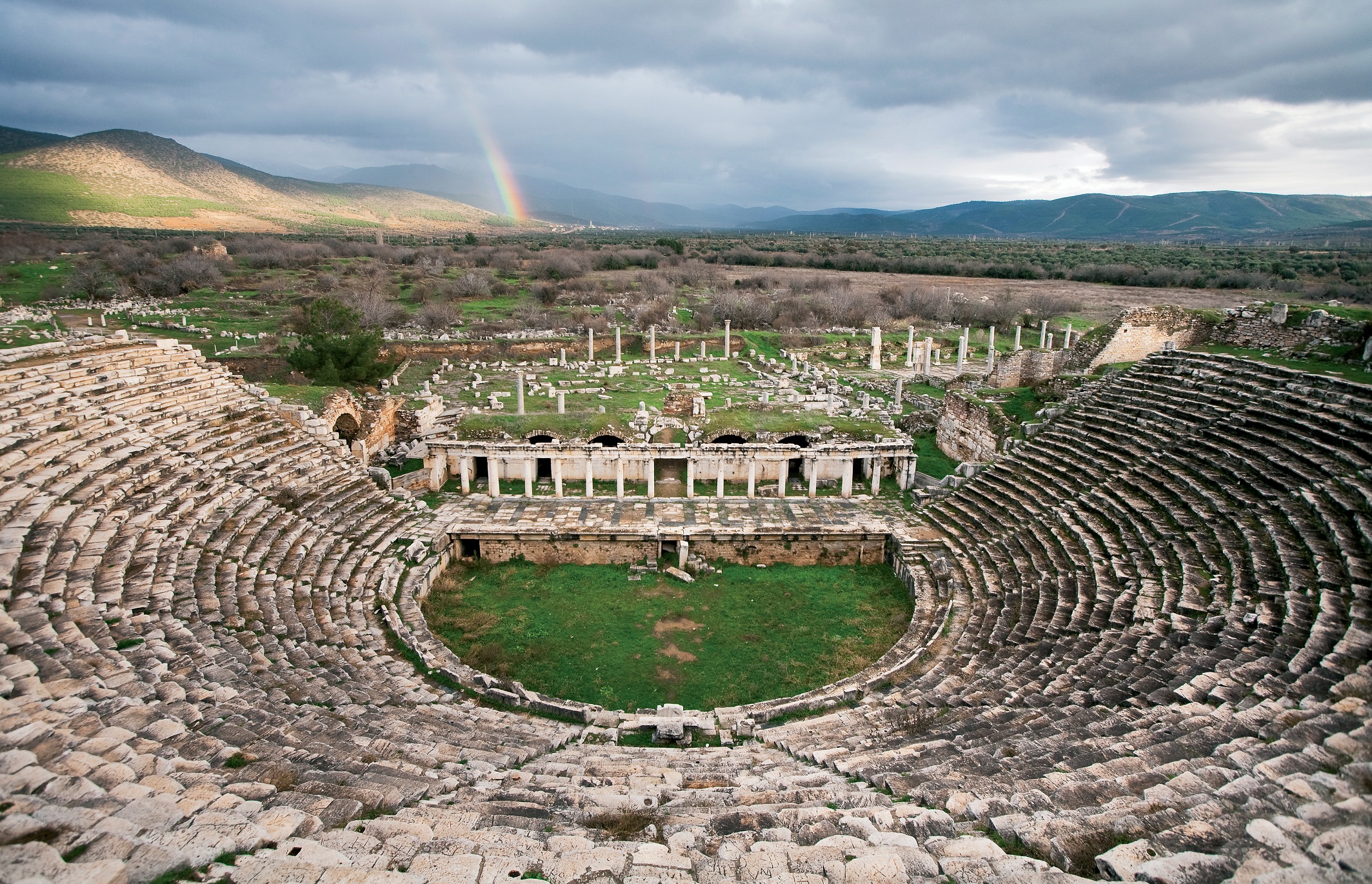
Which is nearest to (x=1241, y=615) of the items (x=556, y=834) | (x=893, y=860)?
(x=893, y=860)

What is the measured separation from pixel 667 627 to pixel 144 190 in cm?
14157

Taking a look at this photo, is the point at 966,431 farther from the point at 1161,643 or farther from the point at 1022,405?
the point at 1161,643

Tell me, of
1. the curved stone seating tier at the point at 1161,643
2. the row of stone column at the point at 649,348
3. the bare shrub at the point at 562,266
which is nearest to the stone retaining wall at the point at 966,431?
the curved stone seating tier at the point at 1161,643

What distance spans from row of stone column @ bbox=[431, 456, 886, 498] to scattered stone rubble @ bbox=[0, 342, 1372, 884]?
468cm

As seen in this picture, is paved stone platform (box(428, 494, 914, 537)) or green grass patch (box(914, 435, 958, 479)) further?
green grass patch (box(914, 435, 958, 479))

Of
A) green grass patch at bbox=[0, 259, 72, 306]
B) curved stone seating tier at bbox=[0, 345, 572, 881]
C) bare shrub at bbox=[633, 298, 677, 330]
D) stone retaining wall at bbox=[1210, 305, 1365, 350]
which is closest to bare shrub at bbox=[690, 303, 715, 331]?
bare shrub at bbox=[633, 298, 677, 330]

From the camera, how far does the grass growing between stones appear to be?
14.9 m

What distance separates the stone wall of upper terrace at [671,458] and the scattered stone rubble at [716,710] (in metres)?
4.95

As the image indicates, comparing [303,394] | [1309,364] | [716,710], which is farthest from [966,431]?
[303,394]

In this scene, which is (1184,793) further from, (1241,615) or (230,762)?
(230,762)

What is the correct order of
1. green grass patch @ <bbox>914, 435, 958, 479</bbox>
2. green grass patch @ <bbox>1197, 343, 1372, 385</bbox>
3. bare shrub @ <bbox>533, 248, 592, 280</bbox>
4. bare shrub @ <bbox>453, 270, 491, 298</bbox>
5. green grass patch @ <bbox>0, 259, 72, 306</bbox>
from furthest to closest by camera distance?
bare shrub @ <bbox>533, 248, 592, 280</bbox>, bare shrub @ <bbox>453, 270, 491, 298</bbox>, green grass patch @ <bbox>0, 259, 72, 306</bbox>, green grass patch @ <bbox>914, 435, 958, 479</bbox>, green grass patch @ <bbox>1197, 343, 1372, 385</bbox>

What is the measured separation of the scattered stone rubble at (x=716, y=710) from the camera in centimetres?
665

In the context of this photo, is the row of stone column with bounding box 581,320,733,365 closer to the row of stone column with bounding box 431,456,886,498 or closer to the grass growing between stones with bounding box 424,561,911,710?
the row of stone column with bounding box 431,456,886,498

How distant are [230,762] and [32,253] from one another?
274ft
